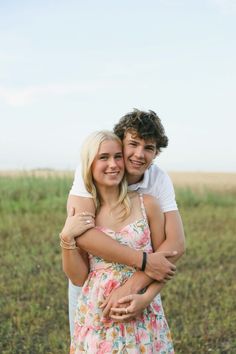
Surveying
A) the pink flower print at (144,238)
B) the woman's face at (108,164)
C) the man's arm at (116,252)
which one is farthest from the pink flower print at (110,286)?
the woman's face at (108,164)

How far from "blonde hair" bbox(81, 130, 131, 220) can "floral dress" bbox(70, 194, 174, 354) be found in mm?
86

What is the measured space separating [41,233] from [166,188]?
594cm

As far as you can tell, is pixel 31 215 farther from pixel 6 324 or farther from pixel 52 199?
pixel 6 324

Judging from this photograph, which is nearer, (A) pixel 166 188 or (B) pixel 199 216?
(A) pixel 166 188

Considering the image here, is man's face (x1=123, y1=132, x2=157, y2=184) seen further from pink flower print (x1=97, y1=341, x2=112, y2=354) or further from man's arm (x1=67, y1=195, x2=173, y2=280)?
pink flower print (x1=97, y1=341, x2=112, y2=354)

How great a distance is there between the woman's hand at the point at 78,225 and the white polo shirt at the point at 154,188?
114 millimetres

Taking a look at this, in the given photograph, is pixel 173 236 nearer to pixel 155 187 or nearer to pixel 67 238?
pixel 155 187

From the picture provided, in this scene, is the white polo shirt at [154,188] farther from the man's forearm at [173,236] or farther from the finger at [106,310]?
the finger at [106,310]

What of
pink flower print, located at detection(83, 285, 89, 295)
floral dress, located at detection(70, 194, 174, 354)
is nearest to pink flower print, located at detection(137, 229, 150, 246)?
floral dress, located at detection(70, 194, 174, 354)

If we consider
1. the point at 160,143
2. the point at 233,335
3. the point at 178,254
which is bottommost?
the point at 233,335

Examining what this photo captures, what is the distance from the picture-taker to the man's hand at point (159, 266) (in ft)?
10.4

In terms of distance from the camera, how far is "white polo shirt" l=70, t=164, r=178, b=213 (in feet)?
11.0

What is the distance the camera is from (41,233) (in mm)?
9250

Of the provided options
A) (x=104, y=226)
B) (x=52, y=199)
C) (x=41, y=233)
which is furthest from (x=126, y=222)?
(x=52, y=199)
